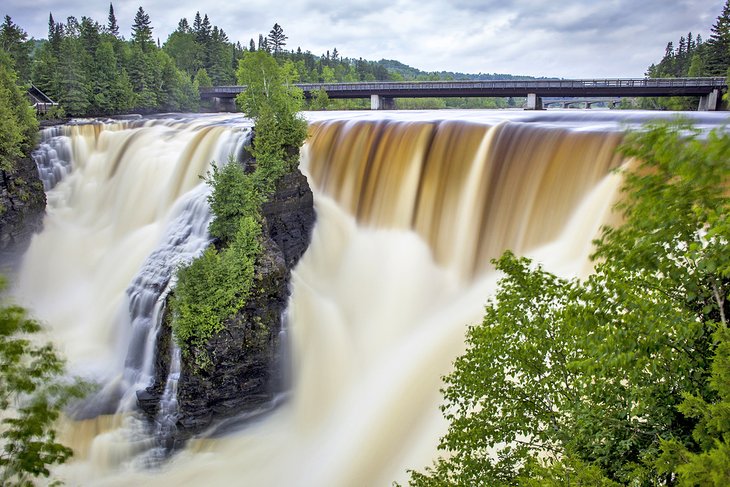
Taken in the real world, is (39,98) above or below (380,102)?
below

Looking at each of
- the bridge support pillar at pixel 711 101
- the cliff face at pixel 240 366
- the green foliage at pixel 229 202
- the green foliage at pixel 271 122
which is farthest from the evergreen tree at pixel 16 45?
the bridge support pillar at pixel 711 101

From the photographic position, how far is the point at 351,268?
21.3 meters

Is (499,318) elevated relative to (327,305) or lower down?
elevated

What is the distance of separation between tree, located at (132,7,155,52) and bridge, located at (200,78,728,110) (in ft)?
94.4

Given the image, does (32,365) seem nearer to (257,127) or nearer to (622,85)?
(257,127)

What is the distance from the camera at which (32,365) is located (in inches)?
219

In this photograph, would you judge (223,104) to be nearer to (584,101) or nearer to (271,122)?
(271,122)

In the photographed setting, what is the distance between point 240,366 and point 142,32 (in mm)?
72437

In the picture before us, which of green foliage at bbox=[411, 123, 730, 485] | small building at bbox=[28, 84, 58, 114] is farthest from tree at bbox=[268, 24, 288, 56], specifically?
green foliage at bbox=[411, 123, 730, 485]

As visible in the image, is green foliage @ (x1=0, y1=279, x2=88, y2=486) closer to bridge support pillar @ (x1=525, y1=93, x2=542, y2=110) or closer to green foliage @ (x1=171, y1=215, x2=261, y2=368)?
green foliage @ (x1=171, y1=215, x2=261, y2=368)

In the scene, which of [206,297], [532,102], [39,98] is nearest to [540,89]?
[532,102]

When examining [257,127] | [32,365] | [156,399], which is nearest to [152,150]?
[257,127]

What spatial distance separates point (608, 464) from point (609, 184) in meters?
13.2

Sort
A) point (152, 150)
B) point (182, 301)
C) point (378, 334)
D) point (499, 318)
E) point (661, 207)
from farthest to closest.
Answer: point (152, 150)
point (378, 334)
point (182, 301)
point (499, 318)
point (661, 207)
